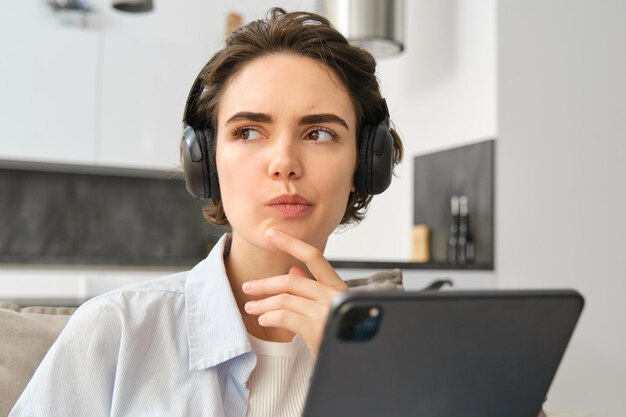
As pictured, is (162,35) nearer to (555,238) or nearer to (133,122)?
(133,122)

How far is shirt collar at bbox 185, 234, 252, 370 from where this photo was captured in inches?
41.0

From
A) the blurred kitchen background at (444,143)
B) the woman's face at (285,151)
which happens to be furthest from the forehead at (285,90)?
the blurred kitchen background at (444,143)

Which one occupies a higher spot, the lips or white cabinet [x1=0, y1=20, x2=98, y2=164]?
white cabinet [x1=0, y1=20, x2=98, y2=164]

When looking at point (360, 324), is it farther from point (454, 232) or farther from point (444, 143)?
point (444, 143)

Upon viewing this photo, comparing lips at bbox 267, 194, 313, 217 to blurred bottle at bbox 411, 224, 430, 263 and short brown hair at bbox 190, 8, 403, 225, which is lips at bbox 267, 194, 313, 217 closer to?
short brown hair at bbox 190, 8, 403, 225

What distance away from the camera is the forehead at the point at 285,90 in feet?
3.68

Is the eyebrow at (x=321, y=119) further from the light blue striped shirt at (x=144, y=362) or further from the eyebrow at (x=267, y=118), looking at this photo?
the light blue striped shirt at (x=144, y=362)

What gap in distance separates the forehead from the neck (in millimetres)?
199

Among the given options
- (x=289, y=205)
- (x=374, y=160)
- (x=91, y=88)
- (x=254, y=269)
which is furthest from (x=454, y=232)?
(x=289, y=205)


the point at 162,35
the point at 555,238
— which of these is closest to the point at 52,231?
the point at 162,35

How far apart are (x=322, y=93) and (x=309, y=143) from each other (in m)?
0.09

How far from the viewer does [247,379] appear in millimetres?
1053

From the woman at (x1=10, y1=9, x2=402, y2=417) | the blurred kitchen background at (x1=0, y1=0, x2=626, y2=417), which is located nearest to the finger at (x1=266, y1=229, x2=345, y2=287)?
the woman at (x1=10, y1=9, x2=402, y2=417)

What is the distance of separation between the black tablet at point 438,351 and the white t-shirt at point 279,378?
0.38m
